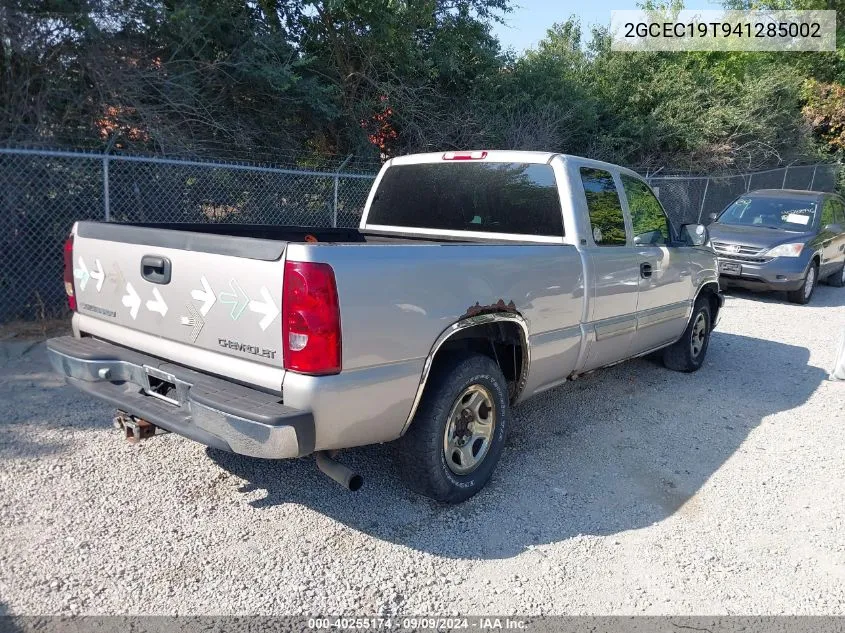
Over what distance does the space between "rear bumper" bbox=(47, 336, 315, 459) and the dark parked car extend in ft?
31.3

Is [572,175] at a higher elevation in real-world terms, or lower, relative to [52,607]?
higher

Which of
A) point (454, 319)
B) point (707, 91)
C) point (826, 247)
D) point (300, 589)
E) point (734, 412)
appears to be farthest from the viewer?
point (707, 91)

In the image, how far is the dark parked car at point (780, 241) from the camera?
1013 cm

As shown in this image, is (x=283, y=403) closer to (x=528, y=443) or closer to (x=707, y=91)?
(x=528, y=443)

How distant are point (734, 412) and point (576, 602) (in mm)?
3262

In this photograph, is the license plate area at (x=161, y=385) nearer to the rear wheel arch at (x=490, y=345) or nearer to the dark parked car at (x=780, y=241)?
the rear wheel arch at (x=490, y=345)

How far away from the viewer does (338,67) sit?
9.85m

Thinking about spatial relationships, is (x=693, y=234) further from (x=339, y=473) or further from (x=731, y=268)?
(x=731, y=268)

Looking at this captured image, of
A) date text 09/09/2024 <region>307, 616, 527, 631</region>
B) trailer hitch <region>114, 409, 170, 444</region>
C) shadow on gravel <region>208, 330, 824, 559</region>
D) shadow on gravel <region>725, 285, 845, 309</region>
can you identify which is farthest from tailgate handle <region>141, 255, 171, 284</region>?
shadow on gravel <region>725, 285, 845, 309</region>

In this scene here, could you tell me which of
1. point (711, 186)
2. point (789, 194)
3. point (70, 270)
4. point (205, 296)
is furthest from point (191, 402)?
point (711, 186)

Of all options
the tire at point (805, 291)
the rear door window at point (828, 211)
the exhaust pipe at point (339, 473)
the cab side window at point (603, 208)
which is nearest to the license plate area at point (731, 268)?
the tire at point (805, 291)

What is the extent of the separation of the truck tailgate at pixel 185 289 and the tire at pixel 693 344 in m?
4.67

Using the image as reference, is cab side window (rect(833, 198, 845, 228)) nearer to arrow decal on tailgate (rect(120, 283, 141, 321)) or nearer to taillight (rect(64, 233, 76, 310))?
arrow decal on tailgate (rect(120, 283, 141, 321))

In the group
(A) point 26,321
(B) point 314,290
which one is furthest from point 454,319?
(A) point 26,321
